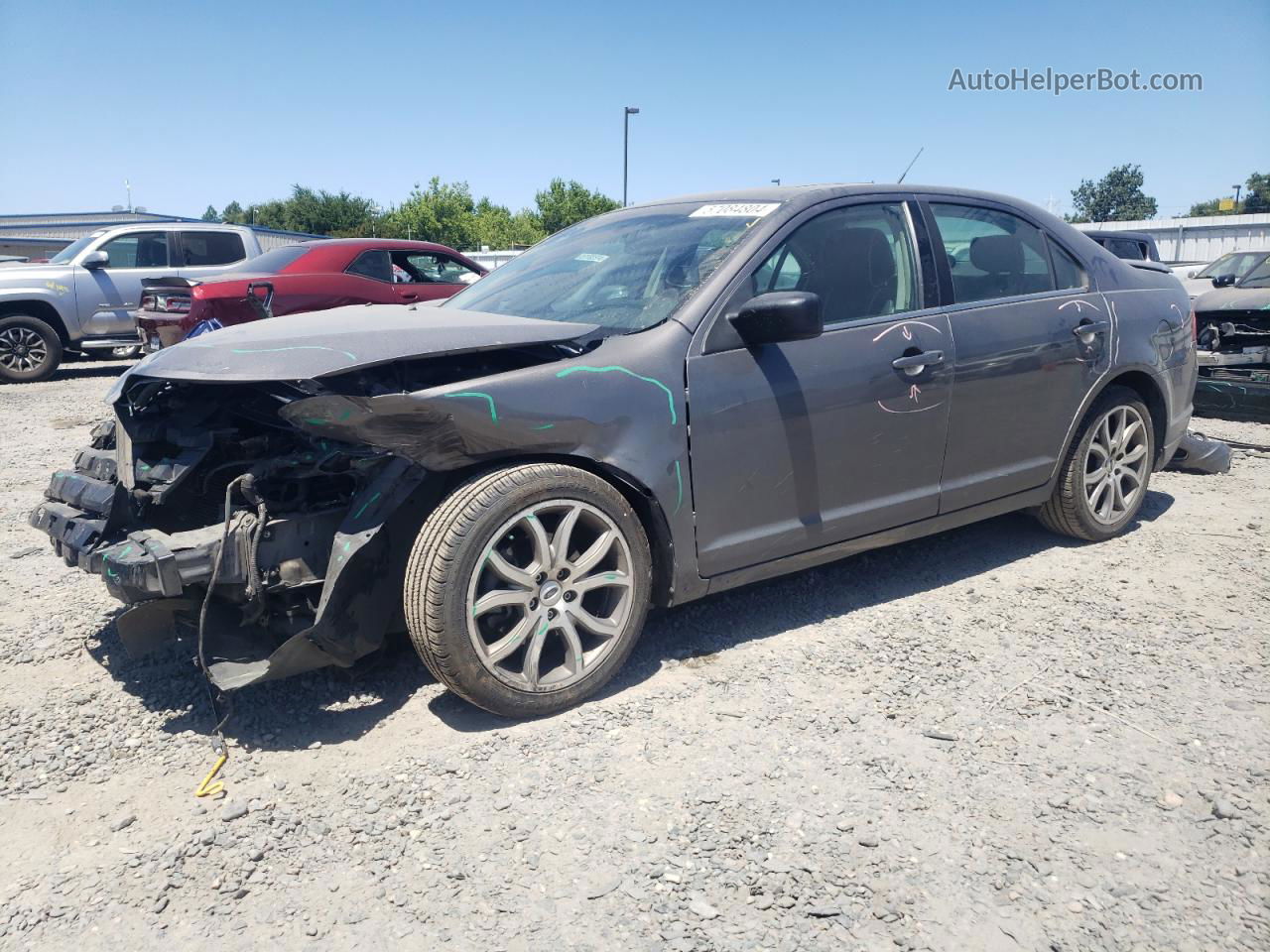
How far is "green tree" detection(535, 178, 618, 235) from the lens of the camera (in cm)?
6925

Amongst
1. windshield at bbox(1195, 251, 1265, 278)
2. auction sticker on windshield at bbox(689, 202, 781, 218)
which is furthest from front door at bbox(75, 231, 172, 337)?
windshield at bbox(1195, 251, 1265, 278)

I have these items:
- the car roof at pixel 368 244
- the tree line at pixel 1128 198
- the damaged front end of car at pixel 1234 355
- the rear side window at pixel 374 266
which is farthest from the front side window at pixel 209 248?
Answer: the tree line at pixel 1128 198

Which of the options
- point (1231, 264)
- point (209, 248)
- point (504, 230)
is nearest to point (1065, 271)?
point (1231, 264)

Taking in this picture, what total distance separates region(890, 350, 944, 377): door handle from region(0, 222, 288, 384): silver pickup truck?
32.9 ft

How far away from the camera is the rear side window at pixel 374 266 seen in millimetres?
9695

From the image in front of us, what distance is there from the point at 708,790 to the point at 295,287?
26.1 ft

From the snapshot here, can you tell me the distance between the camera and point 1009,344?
4043mm

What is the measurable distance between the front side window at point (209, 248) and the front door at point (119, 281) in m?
0.26

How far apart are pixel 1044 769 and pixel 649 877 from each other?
4.13ft

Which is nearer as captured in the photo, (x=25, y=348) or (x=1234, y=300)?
(x=1234, y=300)

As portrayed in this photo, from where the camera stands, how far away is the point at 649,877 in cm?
231

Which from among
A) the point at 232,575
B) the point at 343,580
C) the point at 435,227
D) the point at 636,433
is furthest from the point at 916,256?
the point at 435,227

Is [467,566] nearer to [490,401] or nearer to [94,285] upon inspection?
[490,401]

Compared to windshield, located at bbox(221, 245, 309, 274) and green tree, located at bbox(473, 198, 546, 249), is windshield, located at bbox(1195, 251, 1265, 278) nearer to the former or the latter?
windshield, located at bbox(221, 245, 309, 274)
